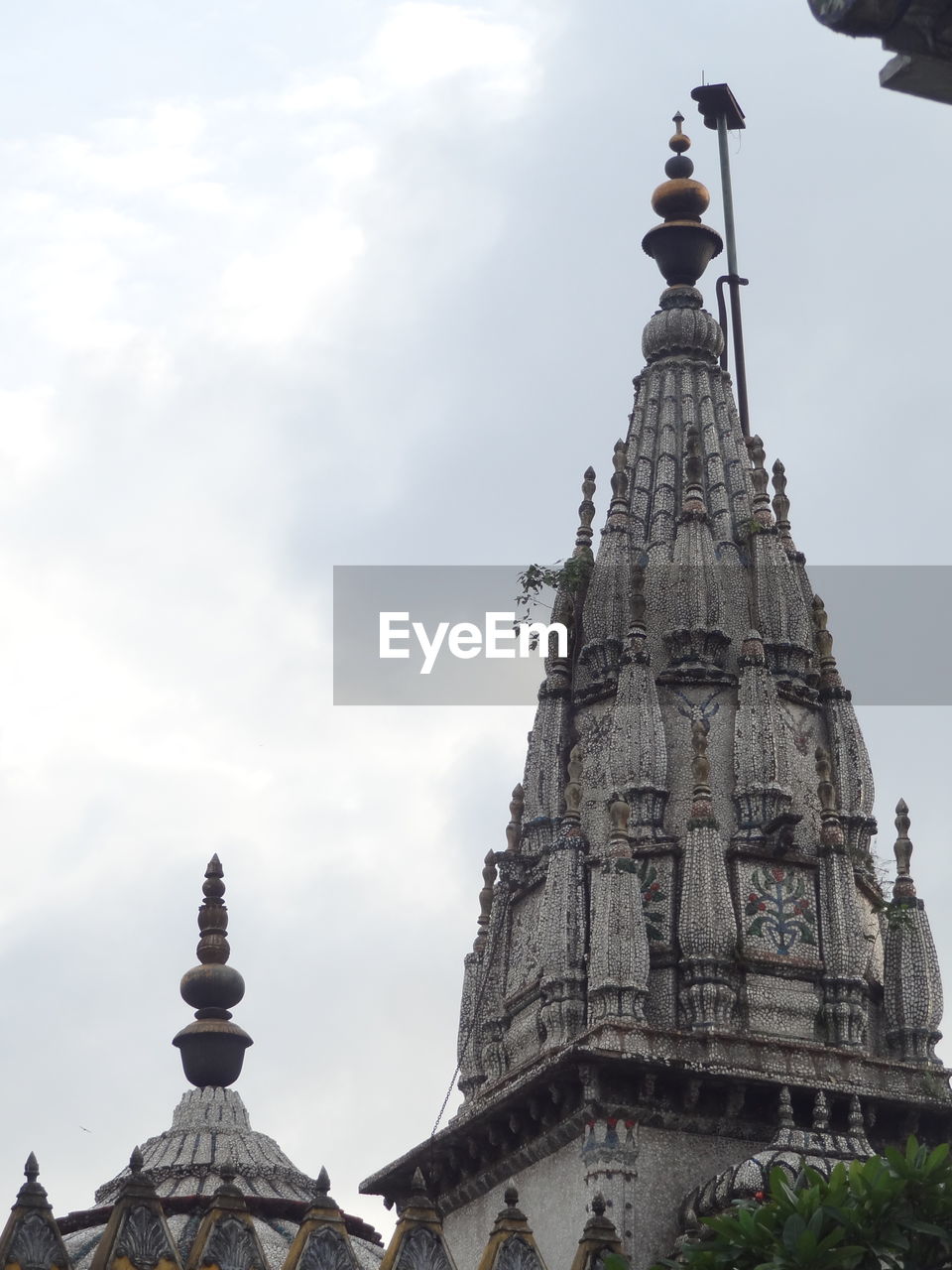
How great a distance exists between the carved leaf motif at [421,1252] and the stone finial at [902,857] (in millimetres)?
10425

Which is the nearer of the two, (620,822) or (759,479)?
(620,822)

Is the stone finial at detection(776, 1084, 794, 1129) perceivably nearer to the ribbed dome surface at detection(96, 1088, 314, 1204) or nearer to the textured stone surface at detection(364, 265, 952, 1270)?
the textured stone surface at detection(364, 265, 952, 1270)

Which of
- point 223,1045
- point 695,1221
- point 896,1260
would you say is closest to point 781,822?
point 695,1221

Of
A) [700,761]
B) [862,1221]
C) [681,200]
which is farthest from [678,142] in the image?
[862,1221]

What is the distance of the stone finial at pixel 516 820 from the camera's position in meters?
35.0

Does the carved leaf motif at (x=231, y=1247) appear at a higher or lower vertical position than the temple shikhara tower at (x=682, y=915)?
lower

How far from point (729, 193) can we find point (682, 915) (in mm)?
15074

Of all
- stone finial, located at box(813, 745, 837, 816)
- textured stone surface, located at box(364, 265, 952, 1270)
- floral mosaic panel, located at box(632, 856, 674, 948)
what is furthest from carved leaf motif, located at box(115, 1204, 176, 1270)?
stone finial, located at box(813, 745, 837, 816)

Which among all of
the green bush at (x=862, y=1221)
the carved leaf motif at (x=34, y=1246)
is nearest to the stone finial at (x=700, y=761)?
the carved leaf motif at (x=34, y=1246)

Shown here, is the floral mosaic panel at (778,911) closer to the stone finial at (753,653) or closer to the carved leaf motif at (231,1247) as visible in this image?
the stone finial at (753,653)

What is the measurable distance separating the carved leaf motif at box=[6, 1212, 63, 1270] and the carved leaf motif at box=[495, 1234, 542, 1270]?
16.4ft

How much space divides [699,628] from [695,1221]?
32.3ft

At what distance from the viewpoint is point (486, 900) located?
115 feet

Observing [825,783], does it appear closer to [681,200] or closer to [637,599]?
[637,599]
